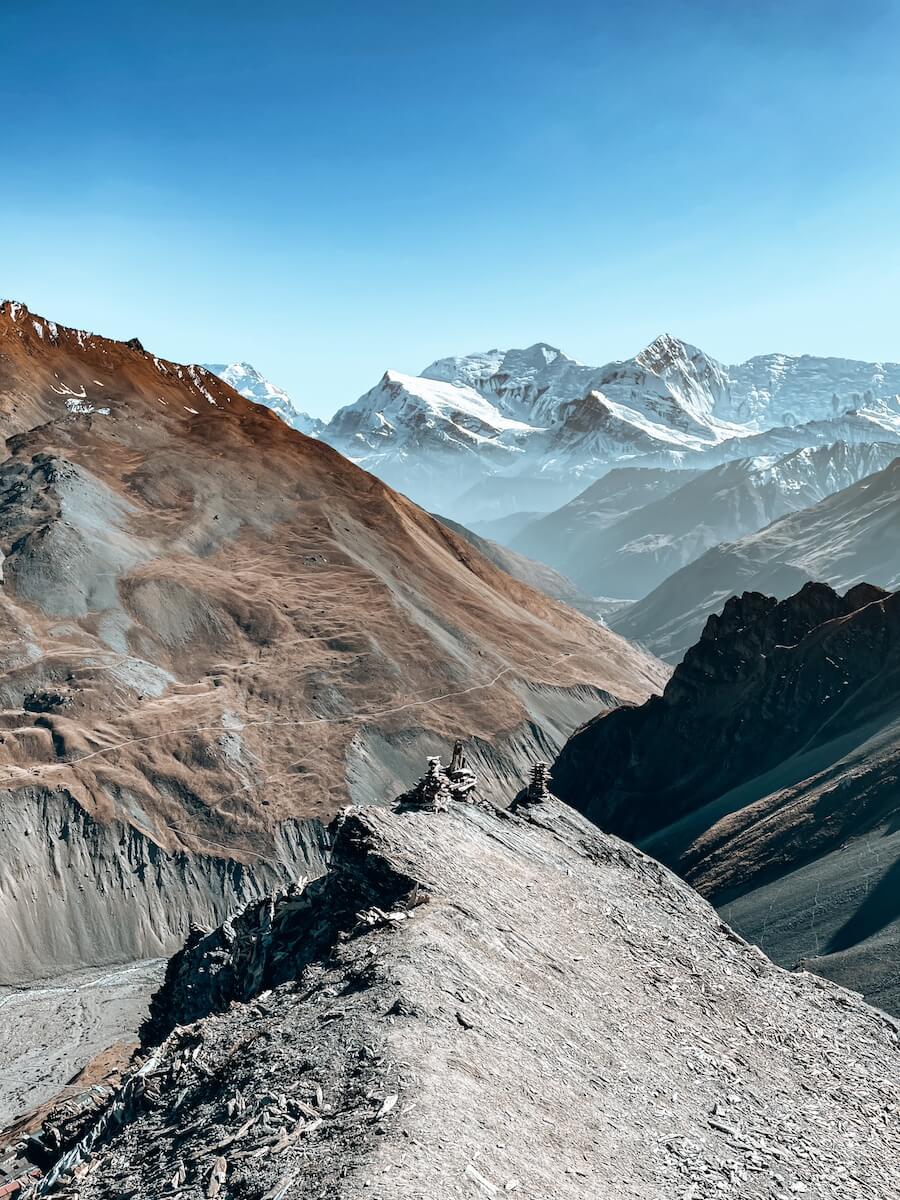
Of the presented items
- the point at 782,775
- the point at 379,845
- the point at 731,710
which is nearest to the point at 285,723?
the point at 731,710

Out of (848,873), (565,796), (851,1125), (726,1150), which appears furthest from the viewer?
(565,796)

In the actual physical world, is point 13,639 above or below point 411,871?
above

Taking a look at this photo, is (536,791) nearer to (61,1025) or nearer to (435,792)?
(435,792)

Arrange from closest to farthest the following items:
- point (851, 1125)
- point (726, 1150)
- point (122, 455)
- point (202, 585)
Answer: point (726, 1150) → point (851, 1125) → point (202, 585) → point (122, 455)

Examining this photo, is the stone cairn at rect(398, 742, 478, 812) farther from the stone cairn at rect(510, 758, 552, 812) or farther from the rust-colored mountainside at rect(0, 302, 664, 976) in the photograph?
the rust-colored mountainside at rect(0, 302, 664, 976)

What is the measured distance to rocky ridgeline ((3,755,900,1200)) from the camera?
15914mm

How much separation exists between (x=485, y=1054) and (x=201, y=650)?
290 ft

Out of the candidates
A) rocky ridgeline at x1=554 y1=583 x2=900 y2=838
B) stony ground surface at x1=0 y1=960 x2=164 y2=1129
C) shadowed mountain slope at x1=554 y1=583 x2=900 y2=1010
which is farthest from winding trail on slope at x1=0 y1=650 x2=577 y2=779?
stony ground surface at x1=0 y1=960 x2=164 y2=1129

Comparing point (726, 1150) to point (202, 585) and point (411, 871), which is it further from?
point (202, 585)

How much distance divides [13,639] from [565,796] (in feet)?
157

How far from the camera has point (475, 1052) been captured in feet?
61.0

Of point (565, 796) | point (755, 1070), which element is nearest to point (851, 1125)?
point (755, 1070)

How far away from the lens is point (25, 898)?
247ft

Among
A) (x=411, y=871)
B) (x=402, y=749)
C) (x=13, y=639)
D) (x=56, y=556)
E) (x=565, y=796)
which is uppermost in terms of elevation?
(x=56, y=556)
